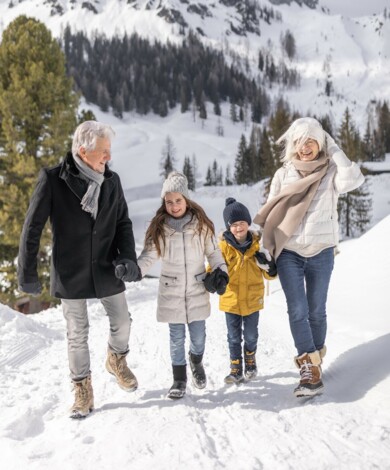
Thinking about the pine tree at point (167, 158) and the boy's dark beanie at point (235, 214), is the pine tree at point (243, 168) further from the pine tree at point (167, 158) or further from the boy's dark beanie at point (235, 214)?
the boy's dark beanie at point (235, 214)

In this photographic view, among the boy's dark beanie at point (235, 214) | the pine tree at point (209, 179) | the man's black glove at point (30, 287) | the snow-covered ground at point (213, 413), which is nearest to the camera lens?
the snow-covered ground at point (213, 413)

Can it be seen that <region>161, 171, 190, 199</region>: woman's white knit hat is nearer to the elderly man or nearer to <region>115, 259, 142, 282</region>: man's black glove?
the elderly man

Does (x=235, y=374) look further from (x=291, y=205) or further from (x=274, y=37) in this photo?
(x=274, y=37)

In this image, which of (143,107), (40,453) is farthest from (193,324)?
(143,107)

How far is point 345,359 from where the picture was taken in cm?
394

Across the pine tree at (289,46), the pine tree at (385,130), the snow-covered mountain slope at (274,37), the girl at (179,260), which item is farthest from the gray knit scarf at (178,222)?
the pine tree at (289,46)

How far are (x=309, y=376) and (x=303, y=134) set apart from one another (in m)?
1.93

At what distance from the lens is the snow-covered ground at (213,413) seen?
242 centimetres

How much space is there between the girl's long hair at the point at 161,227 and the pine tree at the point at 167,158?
6223 cm

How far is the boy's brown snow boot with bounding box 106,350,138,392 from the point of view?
11.6 ft

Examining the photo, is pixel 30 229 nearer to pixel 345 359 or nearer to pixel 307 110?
pixel 345 359

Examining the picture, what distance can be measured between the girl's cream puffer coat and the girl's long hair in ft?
0.12

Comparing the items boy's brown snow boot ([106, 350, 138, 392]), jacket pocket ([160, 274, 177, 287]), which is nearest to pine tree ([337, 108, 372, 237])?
jacket pocket ([160, 274, 177, 287])

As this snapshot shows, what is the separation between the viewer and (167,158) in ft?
231
